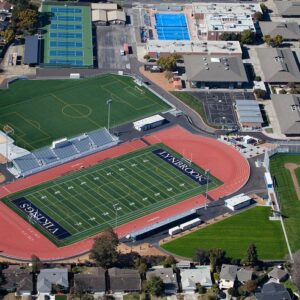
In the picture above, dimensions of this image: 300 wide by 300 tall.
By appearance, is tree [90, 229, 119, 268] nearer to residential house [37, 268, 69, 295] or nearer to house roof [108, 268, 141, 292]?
house roof [108, 268, 141, 292]

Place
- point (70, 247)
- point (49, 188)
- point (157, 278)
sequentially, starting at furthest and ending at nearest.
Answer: point (49, 188)
point (70, 247)
point (157, 278)

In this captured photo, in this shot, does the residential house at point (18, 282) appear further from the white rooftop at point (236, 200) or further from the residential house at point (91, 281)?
the white rooftop at point (236, 200)

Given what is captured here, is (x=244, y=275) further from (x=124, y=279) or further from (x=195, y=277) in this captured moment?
(x=124, y=279)

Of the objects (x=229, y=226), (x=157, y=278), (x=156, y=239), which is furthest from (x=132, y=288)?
(x=229, y=226)

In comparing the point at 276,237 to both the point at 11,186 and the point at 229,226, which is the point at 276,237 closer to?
the point at 229,226

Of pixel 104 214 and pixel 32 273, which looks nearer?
pixel 32 273

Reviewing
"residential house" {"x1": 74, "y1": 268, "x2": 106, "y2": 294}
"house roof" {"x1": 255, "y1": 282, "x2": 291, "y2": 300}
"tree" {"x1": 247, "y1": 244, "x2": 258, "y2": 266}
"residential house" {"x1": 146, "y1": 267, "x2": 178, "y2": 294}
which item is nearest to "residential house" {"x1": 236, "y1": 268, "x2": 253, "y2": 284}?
"tree" {"x1": 247, "y1": 244, "x2": 258, "y2": 266}

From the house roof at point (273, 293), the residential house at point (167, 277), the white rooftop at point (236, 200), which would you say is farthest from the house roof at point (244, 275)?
the white rooftop at point (236, 200)

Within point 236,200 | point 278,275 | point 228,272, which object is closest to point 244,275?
point 228,272
